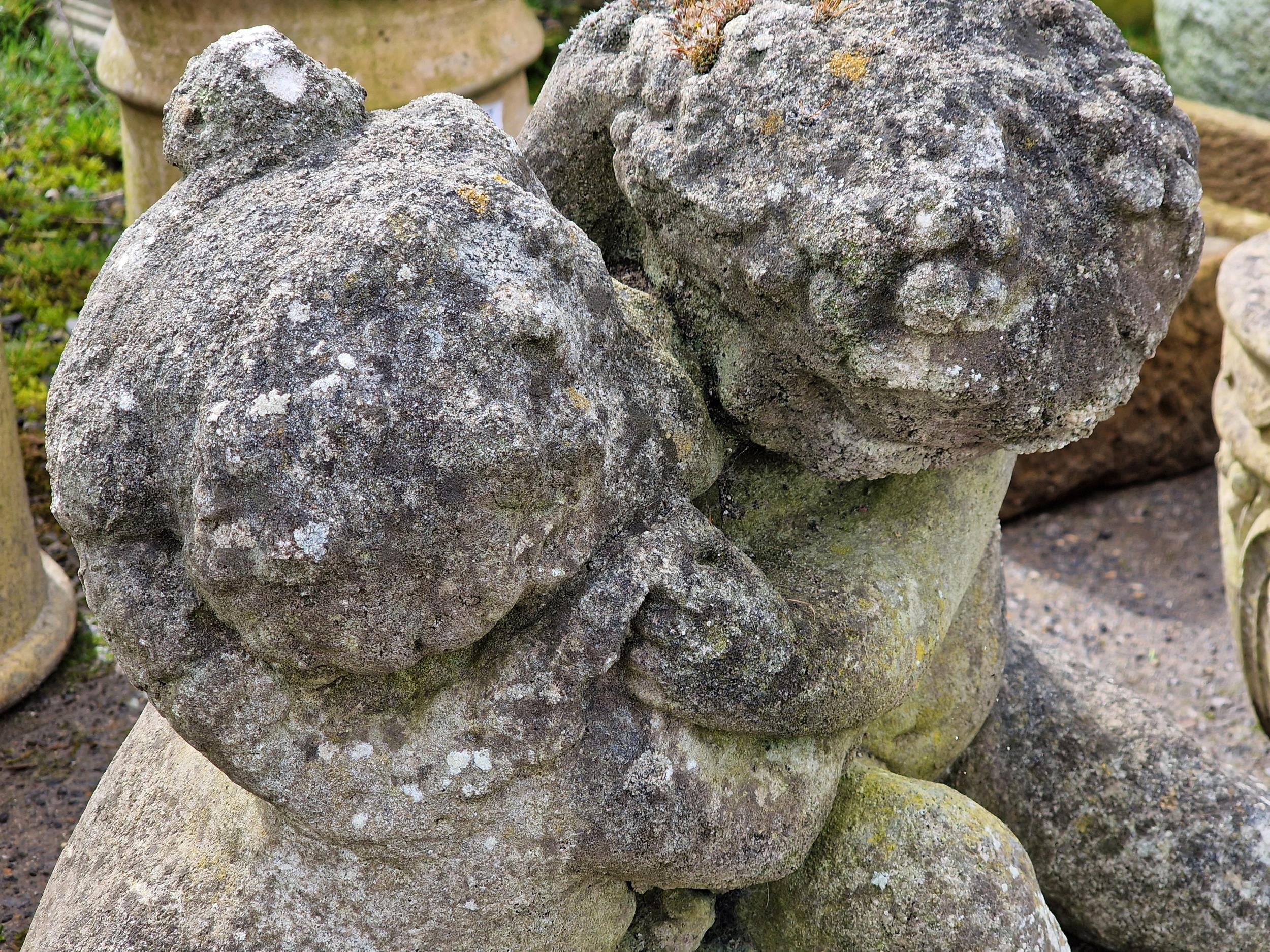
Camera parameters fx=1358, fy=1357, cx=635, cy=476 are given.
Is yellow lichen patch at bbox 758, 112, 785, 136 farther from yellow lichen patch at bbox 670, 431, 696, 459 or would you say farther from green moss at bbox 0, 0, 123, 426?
green moss at bbox 0, 0, 123, 426

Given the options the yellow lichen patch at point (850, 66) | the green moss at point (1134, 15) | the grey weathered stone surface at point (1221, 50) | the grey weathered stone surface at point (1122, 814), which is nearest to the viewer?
the yellow lichen patch at point (850, 66)

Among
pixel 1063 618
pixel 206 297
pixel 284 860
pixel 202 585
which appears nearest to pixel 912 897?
pixel 284 860

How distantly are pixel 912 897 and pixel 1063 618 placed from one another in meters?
1.61

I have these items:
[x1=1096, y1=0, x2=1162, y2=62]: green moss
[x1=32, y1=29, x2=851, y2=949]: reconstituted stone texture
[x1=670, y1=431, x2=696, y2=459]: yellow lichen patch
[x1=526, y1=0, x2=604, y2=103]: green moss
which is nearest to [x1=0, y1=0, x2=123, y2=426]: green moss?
[x1=526, y1=0, x2=604, y2=103]: green moss

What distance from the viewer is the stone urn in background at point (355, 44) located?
2.66 metres

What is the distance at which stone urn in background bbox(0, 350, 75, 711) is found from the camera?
2137 mm

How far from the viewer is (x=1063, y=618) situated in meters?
2.71

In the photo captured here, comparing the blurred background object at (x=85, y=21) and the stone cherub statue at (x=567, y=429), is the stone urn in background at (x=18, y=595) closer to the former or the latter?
the stone cherub statue at (x=567, y=429)

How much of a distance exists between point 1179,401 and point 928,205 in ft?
8.57

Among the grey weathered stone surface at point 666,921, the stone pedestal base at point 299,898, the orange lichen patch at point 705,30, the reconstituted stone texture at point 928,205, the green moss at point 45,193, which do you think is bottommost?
the green moss at point 45,193

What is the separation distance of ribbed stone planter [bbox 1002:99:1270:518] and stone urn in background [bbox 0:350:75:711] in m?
2.07

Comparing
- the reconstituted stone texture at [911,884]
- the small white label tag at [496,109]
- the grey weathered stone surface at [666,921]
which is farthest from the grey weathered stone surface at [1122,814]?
the small white label tag at [496,109]

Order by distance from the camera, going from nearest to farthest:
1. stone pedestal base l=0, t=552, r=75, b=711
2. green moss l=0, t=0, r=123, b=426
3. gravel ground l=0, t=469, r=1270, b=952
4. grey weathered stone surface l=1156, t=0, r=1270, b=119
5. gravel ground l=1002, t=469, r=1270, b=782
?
gravel ground l=0, t=469, r=1270, b=952, stone pedestal base l=0, t=552, r=75, b=711, gravel ground l=1002, t=469, r=1270, b=782, green moss l=0, t=0, r=123, b=426, grey weathered stone surface l=1156, t=0, r=1270, b=119

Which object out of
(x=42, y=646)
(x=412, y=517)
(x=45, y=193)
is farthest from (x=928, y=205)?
(x=45, y=193)
